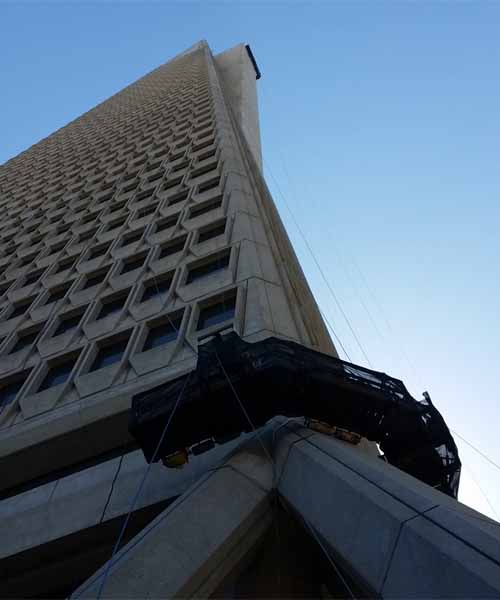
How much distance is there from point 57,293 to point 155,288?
182 inches

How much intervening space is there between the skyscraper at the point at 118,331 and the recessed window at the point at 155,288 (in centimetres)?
5

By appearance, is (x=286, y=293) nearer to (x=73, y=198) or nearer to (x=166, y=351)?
(x=166, y=351)

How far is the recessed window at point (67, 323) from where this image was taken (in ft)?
53.2

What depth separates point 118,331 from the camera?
1409cm

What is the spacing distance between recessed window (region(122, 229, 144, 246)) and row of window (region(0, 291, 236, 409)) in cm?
620

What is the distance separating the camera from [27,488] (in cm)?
1224

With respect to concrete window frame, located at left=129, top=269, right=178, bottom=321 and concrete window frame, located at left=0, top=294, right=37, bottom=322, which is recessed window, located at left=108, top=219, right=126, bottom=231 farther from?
concrete window frame, located at left=129, top=269, right=178, bottom=321

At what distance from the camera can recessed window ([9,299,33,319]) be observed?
1847 cm

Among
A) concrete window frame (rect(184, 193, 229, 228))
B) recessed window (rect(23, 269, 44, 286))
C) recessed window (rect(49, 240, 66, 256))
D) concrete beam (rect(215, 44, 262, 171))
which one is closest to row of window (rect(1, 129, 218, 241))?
recessed window (rect(49, 240, 66, 256))

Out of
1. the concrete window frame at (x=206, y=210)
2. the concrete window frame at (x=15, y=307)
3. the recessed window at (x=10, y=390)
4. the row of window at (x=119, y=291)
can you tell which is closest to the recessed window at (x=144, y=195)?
the concrete window frame at (x=206, y=210)

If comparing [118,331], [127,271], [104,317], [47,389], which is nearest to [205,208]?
[127,271]

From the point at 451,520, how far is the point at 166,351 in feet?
25.4

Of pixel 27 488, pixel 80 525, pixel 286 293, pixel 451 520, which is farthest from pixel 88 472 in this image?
pixel 451 520

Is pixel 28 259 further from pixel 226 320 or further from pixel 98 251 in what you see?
pixel 226 320
